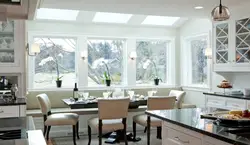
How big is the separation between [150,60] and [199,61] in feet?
3.97

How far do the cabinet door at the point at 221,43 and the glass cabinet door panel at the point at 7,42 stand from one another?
3.72 metres

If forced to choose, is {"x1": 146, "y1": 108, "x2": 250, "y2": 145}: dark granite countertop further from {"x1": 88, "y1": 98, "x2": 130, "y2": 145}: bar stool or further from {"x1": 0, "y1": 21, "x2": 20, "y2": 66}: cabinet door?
{"x1": 0, "y1": 21, "x2": 20, "y2": 66}: cabinet door

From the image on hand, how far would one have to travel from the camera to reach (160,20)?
704 cm

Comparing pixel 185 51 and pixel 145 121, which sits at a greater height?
pixel 185 51

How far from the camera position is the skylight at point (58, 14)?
6.08 meters

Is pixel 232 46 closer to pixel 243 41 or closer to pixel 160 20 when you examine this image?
pixel 243 41

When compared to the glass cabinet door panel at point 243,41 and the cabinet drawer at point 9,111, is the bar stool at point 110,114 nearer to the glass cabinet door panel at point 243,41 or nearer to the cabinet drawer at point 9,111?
the cabinet drawer at point 9,111

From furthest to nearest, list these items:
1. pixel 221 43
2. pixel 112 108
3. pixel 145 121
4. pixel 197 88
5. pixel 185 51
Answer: pixel 185 51
pixel 197 88
pixel 221 43
pixel 145 121
pixel 112 108

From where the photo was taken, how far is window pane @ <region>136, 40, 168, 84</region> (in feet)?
23.8

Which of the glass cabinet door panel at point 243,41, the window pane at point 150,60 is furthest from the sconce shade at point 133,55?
the glass cabinet door panel at point 243,41

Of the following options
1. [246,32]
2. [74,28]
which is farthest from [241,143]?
[74,28]

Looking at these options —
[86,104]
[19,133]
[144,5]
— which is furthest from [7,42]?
[19,133]

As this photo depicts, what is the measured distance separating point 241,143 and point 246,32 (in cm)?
365

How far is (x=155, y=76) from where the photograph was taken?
24.3ft
